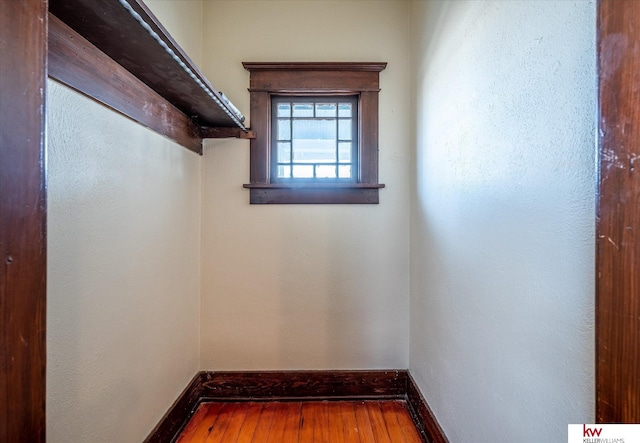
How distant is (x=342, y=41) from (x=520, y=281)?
1.87 metres

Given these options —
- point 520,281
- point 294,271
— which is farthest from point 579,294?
point 294,271

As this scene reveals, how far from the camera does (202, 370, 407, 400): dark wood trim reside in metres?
2.03

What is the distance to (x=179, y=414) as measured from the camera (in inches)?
67.6

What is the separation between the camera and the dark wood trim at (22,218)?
471 mm

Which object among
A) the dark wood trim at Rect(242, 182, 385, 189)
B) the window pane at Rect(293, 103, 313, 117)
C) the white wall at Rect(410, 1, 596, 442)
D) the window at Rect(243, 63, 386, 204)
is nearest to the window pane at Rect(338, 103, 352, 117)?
the window at Rect(243, 63, 386, 204)

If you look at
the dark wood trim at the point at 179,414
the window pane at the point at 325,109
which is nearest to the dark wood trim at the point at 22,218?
the dark wood trim at the point at 179,414

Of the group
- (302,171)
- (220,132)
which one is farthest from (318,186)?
(220,132)

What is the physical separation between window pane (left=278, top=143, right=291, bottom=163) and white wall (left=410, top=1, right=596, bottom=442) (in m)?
0.99

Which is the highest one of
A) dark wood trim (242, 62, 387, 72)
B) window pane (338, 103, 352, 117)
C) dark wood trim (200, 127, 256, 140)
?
dark wood trim (242, 62, 387, 72)

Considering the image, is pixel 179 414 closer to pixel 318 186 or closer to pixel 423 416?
pixel 423 416

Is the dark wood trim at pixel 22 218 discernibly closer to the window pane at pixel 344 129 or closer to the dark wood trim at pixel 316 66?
the dark wood trim at pixel 316 66

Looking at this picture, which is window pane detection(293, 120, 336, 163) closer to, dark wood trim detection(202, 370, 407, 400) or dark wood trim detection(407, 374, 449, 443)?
dark wood trim detection(202, 370, 407, 400)

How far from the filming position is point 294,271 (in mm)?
2068

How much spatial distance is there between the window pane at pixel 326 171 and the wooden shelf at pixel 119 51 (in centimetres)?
86
